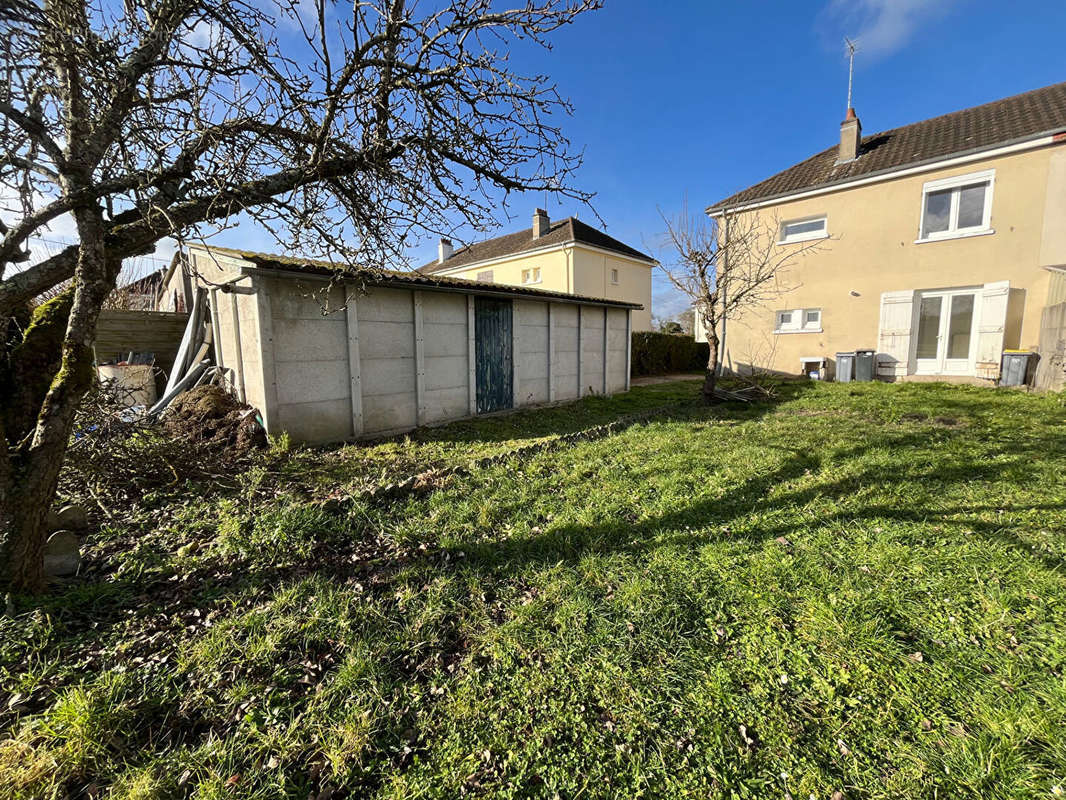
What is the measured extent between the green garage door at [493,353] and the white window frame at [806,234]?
35.3ft

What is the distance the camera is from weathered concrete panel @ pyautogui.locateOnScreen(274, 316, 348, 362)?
5926 millimetres

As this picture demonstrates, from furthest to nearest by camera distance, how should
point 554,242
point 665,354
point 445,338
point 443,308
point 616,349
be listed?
1. point 554,242
2. point 665,354
3. point 616,349
4. point 445,338
5. point 443,308

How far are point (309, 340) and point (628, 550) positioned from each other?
530 cm

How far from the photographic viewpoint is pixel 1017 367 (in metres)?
9.97

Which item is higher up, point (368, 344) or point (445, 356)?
point (368, 344)

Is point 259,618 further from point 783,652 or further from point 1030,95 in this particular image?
point 1030,95

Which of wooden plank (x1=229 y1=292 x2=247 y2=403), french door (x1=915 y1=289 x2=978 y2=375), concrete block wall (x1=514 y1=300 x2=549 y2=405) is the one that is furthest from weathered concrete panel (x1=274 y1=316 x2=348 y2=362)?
french door (x1=915 y1=289 x2=978 y2=375)

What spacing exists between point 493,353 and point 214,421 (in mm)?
4730

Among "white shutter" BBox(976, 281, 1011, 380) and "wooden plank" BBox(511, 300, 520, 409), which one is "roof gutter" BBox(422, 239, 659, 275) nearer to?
A: "wooden plank" BBox(511, 300, 520, 409)

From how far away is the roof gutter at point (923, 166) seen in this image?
1013cm

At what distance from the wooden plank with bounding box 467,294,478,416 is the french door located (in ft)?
41.1

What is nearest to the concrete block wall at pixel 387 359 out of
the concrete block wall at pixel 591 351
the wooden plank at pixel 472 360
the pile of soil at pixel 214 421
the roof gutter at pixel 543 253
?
the wooden plank at pixel 472 360

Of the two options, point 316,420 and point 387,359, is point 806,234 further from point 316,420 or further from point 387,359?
point 316,420

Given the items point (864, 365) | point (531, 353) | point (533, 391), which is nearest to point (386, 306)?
point (531, 353)
